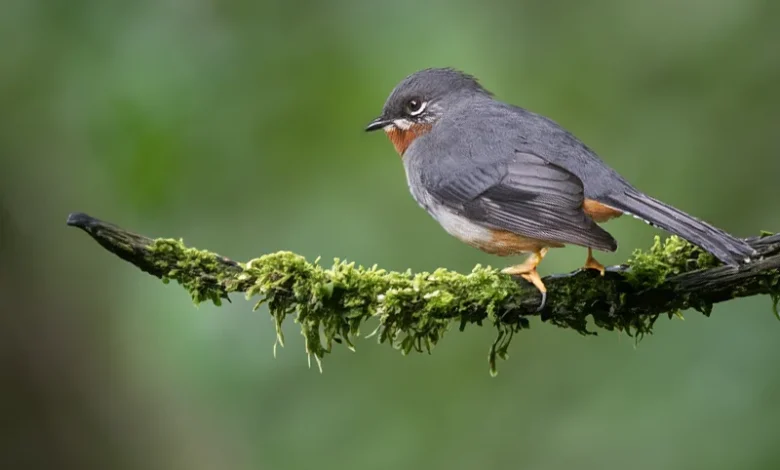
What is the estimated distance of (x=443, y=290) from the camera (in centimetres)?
432

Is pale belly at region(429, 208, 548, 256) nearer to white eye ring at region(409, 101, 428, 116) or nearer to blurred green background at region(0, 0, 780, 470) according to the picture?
white eye ring at region(409, 101, 428, 116)

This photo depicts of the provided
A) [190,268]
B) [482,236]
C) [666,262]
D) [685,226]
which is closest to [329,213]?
[482,236]

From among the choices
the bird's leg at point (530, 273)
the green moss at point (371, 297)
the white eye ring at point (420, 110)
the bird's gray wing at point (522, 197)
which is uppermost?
the white eye ring at point (420, 110)

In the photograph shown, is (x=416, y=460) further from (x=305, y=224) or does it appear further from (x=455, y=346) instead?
(x=305, y=224)

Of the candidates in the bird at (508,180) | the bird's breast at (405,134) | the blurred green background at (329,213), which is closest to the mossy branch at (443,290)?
the bird at (508,180)

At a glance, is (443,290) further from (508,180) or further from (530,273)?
(508,180)

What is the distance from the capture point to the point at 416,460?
21.7 feet

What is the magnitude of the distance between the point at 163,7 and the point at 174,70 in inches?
22.8

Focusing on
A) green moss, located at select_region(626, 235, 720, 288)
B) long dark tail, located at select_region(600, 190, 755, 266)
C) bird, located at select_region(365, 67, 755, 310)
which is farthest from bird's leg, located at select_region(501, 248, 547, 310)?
long dark tail, located at select_region(600, 190, 755, 266)

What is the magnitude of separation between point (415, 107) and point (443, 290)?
214 cm

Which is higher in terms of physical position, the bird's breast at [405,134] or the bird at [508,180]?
the bird's breast at [405,134]

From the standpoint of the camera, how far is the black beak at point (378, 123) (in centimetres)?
605

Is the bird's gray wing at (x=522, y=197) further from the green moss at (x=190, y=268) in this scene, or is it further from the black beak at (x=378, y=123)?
the green moss at (x=190, y=268)

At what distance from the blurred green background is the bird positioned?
2.01 ft
